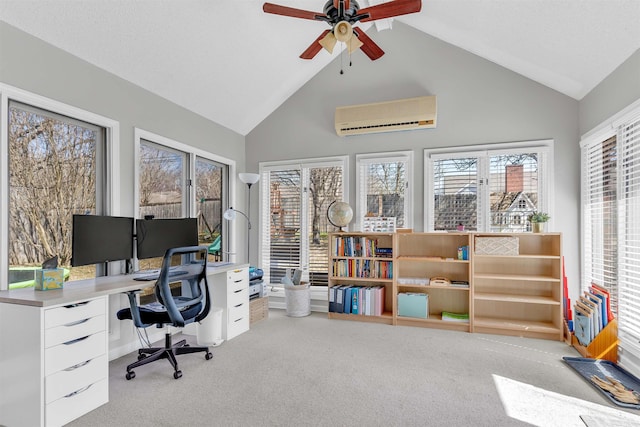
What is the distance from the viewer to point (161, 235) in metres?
3.40

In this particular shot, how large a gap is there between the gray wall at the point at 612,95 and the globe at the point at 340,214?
270 cm

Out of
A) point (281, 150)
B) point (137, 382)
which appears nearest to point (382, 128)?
point (281, 150)

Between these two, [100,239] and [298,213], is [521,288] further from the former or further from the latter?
[100,239]

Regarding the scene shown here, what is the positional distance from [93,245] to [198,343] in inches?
53.5

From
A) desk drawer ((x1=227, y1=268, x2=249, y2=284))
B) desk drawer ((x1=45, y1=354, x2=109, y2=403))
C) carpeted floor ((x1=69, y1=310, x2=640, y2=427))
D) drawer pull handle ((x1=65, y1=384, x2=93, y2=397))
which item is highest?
desk drawer ((x1=227, y1=268, x2=249, y2=284))

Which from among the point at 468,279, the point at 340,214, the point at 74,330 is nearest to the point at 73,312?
the point at 74,330

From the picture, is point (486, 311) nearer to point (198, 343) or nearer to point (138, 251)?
point (198, 343)

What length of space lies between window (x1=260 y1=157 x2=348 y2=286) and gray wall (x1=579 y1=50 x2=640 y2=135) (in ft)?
8.96

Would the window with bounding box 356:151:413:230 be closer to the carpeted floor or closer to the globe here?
the globe

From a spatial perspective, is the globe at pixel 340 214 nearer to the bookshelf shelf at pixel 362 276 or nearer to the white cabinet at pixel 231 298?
the bookshelf shelf at pixel 362 276

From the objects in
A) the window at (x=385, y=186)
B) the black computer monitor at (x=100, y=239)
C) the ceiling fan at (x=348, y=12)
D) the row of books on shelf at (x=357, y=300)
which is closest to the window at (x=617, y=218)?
the window at (x=385, y=186)

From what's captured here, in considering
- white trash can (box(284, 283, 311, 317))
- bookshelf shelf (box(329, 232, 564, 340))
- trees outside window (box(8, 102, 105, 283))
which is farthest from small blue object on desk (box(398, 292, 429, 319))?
trees outside window (box(8, 102, 105, 283))

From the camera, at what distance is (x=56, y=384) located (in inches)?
80.2

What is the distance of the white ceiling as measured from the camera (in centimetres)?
262
